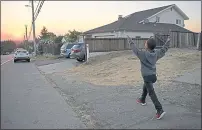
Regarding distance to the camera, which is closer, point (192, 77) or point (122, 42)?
point (192, 77)

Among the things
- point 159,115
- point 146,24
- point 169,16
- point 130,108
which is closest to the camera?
point 159,115

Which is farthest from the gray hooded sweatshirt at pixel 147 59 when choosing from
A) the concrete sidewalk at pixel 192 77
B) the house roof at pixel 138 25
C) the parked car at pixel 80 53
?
the house roof at pixel 138 25

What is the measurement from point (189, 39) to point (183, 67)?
14351 mm

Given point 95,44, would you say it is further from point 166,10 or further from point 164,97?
point 166,10

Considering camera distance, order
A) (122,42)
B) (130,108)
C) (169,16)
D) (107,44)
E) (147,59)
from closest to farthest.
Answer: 1. (147,59)
2. (130,108)
3. (107,44)
4. (122,42)
5. (169,16)

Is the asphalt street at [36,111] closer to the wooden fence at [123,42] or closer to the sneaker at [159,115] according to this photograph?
the sneaker at [159,115]

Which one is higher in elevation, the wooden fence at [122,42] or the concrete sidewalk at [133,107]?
the wooden fence at [122,42]

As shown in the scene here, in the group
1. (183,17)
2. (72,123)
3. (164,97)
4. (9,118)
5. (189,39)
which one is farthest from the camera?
(183,17)

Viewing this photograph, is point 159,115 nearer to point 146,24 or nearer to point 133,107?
point 133,107

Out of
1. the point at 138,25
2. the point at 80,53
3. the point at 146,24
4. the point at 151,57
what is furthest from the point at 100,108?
the point at 146,24

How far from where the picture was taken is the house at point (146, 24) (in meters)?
40.8

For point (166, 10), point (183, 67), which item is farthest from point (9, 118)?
point (166, 10)

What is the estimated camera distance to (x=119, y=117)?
6.79 metres

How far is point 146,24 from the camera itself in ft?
144
